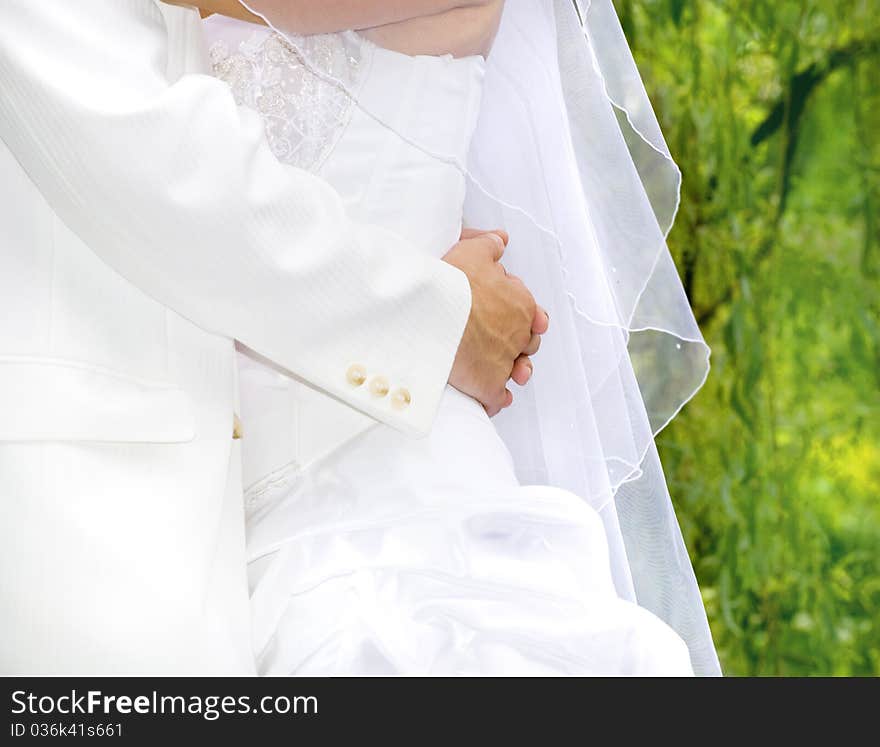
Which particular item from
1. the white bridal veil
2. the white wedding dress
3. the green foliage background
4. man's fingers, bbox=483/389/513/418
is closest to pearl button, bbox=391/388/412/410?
the white wedding dress

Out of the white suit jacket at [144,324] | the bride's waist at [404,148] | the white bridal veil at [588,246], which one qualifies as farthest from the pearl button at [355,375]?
the white bridal veil at [588,246]

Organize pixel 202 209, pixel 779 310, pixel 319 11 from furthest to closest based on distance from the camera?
pixel 779 310
pixel 319 11
pixel 202 209

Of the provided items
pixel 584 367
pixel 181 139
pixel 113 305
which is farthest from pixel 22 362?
pixel 584 367

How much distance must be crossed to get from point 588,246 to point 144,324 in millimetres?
404

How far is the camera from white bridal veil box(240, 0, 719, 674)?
3.59 feet

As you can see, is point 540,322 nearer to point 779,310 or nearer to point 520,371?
point 520,371

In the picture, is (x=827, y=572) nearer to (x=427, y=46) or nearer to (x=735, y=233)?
(x=735, y=233)

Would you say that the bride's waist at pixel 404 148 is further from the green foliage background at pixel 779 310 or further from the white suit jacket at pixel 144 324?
the green foliage background at pixel 779 310

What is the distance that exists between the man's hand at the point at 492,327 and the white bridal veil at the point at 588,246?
0.06 m

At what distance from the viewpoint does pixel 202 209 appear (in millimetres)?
843

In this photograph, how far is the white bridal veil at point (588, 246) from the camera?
109 cm


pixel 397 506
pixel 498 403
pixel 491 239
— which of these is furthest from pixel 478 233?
pixel 397 506
